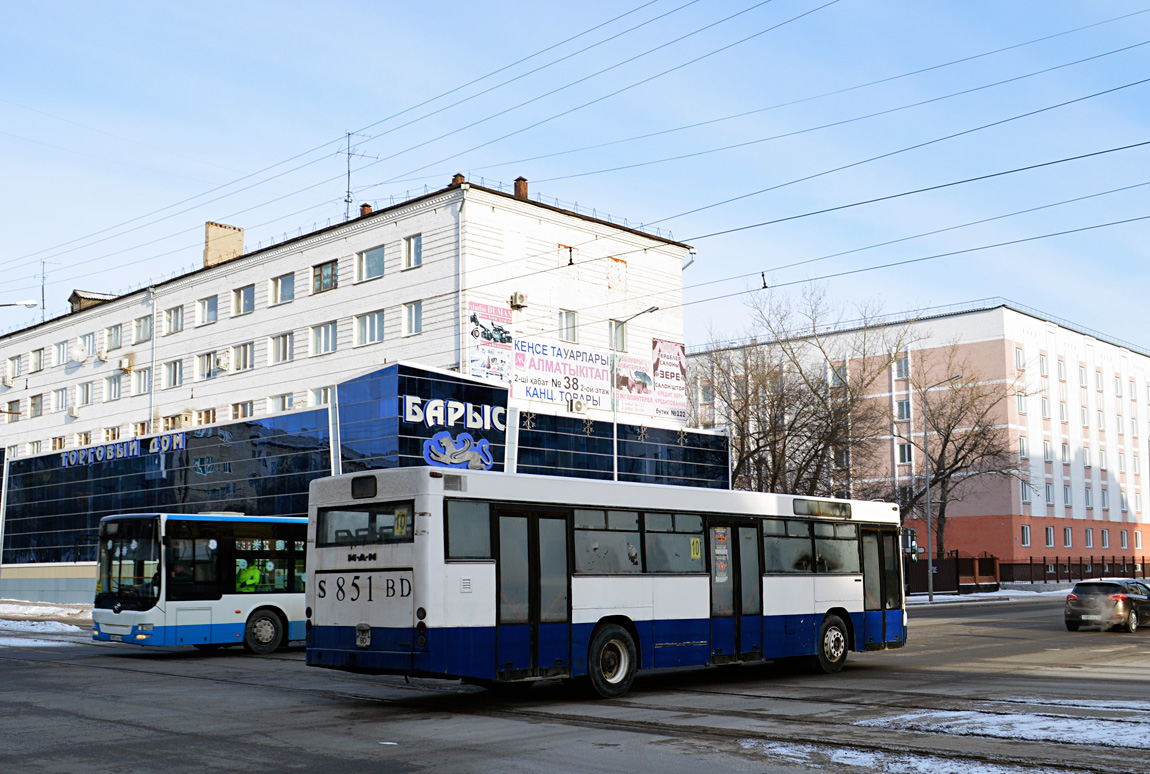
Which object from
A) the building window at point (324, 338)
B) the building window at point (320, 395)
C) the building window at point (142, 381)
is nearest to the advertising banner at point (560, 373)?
the building window at point (324, 338)

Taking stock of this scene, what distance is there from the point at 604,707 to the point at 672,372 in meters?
36.5

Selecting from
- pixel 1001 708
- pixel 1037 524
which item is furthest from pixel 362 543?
pixel 1037 524

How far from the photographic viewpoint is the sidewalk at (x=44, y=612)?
39.7m

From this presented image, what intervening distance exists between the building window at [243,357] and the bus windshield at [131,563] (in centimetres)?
2760

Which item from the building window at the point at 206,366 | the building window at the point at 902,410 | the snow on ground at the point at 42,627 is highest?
the building window at the point at 206,366

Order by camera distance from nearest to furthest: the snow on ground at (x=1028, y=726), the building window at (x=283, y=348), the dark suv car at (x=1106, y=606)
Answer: the snow on ground at (x=1028, y=726) < the dark suv car at (x=1106, y=606) < the building window at (x=283, y=348)

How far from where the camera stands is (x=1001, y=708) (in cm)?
1287

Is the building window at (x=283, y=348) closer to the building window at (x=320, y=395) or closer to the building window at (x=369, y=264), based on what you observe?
the building window at (x=320, y=395)

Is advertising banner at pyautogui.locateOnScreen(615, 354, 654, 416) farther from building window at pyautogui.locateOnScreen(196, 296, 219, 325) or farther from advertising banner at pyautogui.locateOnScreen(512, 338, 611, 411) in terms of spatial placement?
building window at pyautogui.locateOnScreen(196, 296, 219, 325)

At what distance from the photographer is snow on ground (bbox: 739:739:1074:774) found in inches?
352

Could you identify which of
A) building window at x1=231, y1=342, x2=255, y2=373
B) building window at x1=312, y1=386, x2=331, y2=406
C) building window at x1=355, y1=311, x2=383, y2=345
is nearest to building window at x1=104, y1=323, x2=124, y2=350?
building window at x1=231, y1=342, x2=255, y2=373

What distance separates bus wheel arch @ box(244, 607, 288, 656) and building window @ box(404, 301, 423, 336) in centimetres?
1958

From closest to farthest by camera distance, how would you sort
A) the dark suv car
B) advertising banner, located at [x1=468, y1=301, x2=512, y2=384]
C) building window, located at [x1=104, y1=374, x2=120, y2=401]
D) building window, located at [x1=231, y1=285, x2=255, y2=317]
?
1. the dark suv car
2. advertising banner, located at [x1=468, y1=301, x2=512, y2=384]
3. building window, located at [x1=231, y1=285, x2=255, y2=317]
4. building window, located at [x1=104, y1=374, x2=120, y2=401]

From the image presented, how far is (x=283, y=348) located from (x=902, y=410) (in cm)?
4616
